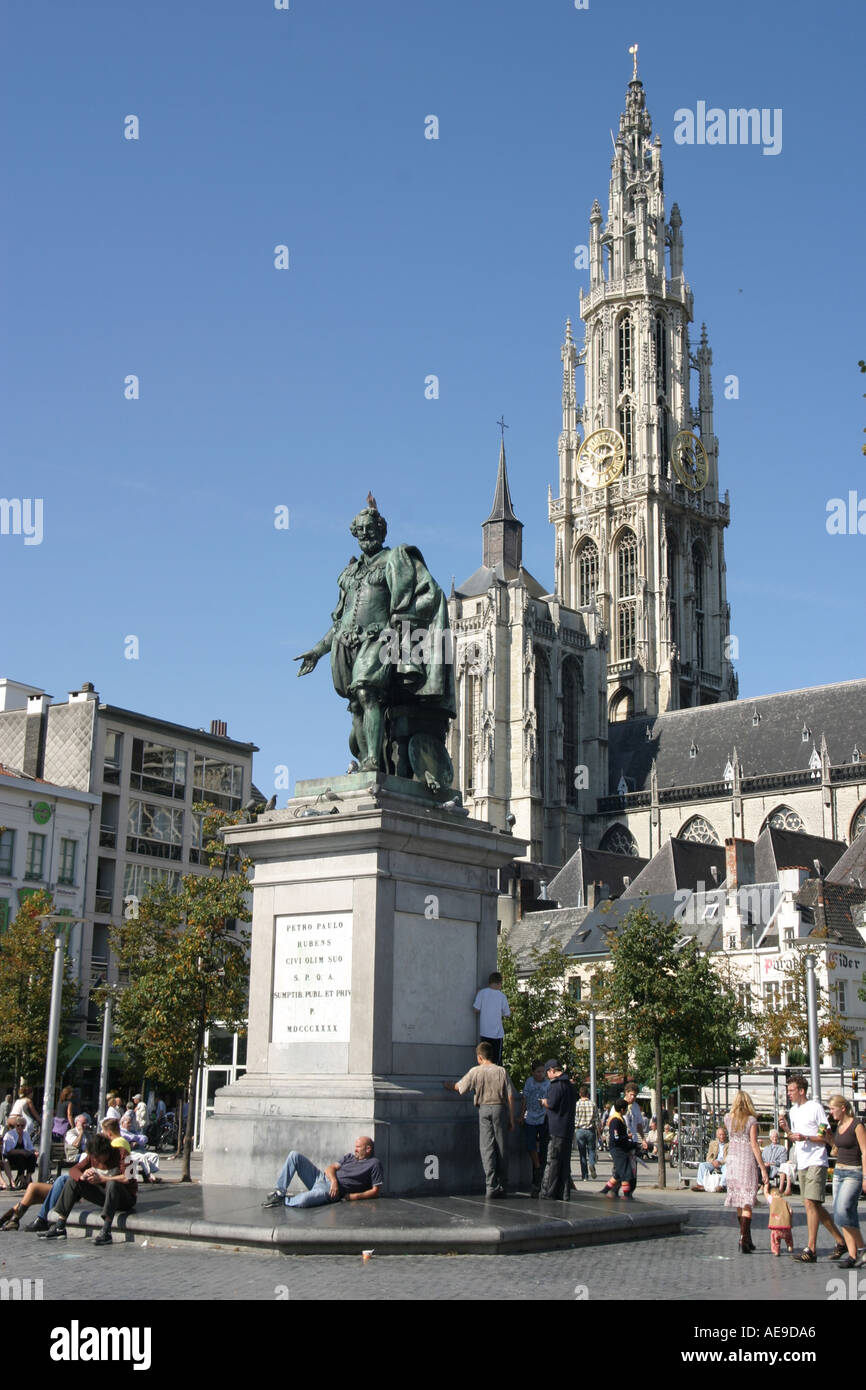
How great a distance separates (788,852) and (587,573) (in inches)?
1711

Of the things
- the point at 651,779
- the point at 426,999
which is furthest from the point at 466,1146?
the point at 651,779

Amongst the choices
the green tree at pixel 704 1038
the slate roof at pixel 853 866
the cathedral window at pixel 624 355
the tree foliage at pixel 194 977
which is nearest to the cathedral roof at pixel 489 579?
the cathedral window at pixel 624 355

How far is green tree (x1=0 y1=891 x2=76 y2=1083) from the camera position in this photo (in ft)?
122

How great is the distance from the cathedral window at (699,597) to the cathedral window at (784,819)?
25.8 meters

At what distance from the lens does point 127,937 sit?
97.2 ft

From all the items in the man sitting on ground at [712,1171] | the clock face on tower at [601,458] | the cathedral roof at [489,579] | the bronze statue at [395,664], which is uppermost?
the clock face on tower at [601,458]

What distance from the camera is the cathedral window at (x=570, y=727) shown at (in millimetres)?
95438

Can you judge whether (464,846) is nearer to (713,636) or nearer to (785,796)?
(785,796)

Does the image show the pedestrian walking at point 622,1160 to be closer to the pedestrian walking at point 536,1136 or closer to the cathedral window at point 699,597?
the pedestrian walking at point 536,1136

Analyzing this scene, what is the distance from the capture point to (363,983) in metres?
11.7

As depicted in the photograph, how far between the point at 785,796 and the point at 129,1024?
198 ft

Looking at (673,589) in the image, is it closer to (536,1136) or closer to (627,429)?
(627,429)
